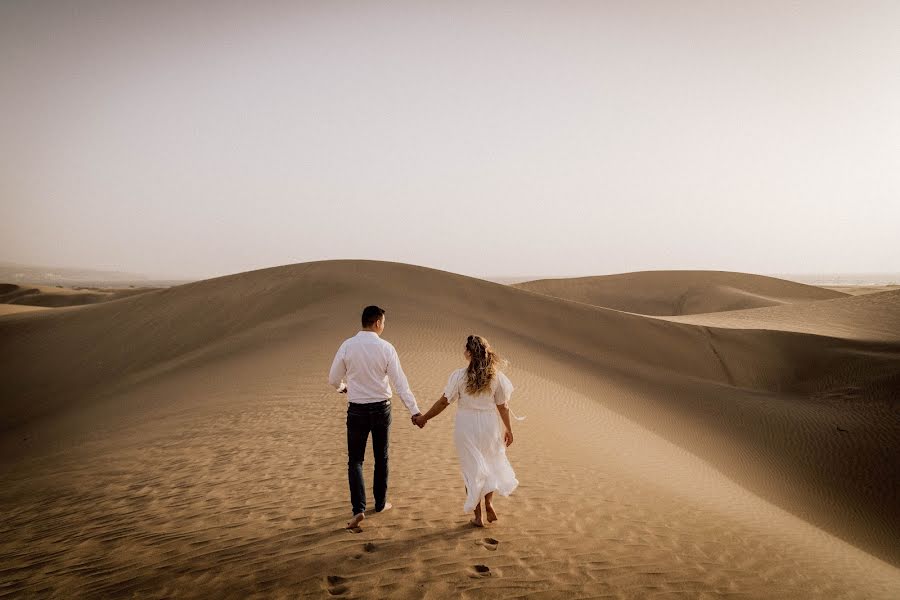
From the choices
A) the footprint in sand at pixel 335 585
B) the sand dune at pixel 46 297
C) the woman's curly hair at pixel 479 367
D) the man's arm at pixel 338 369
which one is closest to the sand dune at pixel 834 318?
the woman's curly hair at pixel 479 367

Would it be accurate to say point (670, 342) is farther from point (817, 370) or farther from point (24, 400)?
point (24, 400)

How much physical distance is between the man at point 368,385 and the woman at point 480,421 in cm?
37

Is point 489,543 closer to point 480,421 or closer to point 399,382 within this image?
point 480,421

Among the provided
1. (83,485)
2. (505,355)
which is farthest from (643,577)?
(505,355)

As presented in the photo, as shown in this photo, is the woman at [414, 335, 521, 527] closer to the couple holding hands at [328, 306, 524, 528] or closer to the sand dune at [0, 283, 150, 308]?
the couple holding hands at [328, 306, 524, 528]

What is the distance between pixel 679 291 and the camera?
58656 mm

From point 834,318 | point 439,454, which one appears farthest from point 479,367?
point 834,318

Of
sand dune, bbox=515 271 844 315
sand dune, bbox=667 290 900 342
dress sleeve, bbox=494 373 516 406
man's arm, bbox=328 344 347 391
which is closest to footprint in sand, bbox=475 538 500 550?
dress sleeve, bbox=494 373 516 406

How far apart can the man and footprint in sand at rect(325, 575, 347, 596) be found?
2.54 ft

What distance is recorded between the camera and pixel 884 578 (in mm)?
5859

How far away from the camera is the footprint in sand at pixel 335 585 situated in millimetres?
4062

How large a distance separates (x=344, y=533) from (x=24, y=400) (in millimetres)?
18288

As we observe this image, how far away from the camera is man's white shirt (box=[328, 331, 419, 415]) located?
4848mm

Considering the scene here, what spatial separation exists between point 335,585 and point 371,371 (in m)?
1.82
